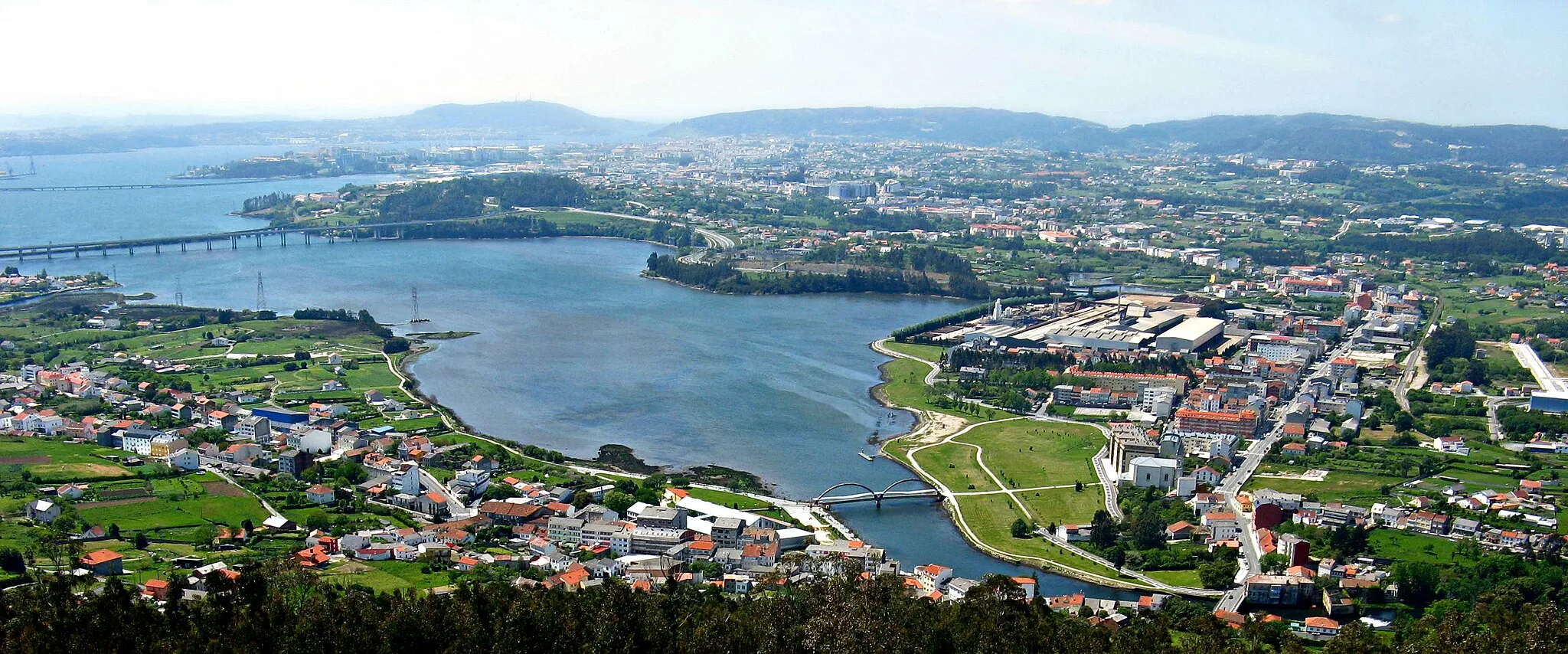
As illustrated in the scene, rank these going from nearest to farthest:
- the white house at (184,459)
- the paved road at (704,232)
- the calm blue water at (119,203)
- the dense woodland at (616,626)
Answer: the dense woodland at (616,626), the white house at (184,459), the paved road at (704,232), the calm blue water at (119,203)

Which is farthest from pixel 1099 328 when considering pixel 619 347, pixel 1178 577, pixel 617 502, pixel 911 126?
pixel 911 126

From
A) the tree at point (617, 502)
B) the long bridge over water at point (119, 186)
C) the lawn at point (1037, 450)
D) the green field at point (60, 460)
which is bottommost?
the lawn at point (1037, 450)

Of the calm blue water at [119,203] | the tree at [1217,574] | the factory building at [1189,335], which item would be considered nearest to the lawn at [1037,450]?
the tree at [1217,574]

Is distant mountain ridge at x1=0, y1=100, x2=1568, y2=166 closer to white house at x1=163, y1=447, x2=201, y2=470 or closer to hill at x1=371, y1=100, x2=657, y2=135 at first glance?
hill at x1=371, y1=100, x2=657, y2=135

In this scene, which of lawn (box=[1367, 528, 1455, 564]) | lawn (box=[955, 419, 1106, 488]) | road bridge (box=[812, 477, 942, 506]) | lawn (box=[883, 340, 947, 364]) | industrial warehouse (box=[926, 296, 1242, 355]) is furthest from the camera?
industrial warehouse (box=[926, 296, 1242, 355])

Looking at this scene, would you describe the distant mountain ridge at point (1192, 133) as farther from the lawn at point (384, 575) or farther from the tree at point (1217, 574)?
the lawn at point (384, 575)

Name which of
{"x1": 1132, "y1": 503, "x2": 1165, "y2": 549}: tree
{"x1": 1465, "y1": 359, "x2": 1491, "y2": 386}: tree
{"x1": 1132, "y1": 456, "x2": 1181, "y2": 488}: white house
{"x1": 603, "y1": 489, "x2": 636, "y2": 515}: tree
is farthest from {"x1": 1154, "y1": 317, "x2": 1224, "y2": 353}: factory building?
{"x1": 603, "y1": 489, "x2": 636, "y2": 515}: tree
